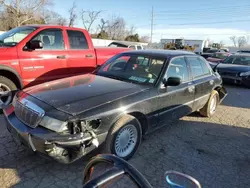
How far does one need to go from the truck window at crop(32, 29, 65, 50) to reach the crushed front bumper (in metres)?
3.23

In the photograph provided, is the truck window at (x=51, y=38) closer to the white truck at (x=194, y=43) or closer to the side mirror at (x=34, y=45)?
the side mirror at (x=34, y=45)

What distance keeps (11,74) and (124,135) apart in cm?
327

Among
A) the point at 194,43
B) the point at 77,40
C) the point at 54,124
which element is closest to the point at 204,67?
the point at 77,40

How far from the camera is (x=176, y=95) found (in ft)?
13.7

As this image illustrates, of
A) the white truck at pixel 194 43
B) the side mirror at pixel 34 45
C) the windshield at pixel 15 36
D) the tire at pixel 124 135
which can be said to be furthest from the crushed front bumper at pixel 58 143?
the white truck at pixel 194 43

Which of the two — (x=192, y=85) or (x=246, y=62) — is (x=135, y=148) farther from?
(x=246, y=62)

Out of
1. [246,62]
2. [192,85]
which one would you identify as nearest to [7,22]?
[246,62]

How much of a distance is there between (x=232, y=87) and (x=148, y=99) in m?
8.28

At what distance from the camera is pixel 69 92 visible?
10.6 ft

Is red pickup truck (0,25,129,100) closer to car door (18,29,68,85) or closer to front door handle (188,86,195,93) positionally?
car door (18,29,68,85)

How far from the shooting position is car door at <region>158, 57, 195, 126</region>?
12.9 feet

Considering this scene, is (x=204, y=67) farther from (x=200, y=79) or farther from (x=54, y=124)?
(x=54, y=124)

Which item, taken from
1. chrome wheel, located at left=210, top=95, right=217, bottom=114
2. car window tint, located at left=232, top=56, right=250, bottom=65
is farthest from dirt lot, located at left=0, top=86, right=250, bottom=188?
car window tint, located at left=232, top=56, right=250, bottom=65

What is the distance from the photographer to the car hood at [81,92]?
287 centimetres
